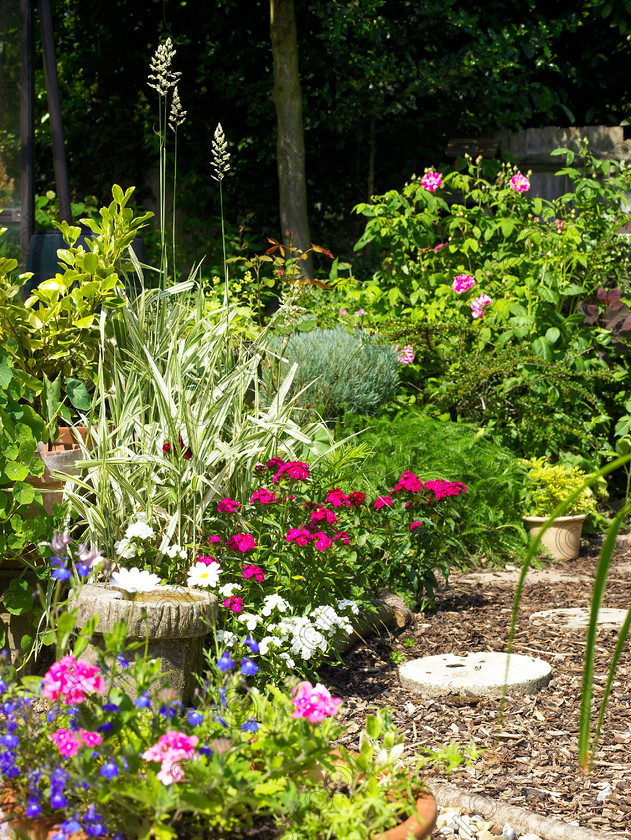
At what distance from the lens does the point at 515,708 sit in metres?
2.54

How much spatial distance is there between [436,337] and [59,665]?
4017 mm

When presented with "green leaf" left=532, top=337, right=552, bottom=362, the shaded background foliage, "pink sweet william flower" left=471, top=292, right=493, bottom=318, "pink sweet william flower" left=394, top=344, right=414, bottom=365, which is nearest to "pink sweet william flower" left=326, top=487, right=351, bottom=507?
"pink sweet william flower" left=394, top=344, right=414, bottom=365

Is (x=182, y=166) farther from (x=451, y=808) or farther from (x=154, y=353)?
(x=451, y=808)

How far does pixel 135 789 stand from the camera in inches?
47.7

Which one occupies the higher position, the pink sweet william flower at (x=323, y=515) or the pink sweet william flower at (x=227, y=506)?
the pink sweet william flower at (x=227, y=506)

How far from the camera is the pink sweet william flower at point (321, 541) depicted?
258cm

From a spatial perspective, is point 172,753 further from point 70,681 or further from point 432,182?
point 432,182

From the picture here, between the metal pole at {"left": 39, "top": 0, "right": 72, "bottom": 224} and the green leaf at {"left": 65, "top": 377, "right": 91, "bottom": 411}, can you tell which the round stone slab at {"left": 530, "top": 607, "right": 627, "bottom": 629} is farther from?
the metal pole at {"left": 39, "top": 0, "right": 72, "bottom": 224}

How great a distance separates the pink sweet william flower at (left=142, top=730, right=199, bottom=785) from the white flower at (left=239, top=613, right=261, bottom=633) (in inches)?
42.7

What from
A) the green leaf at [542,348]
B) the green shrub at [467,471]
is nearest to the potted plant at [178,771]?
the green shrub at [467,471]

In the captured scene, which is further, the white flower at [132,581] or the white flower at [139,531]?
the white flower at [139,531]

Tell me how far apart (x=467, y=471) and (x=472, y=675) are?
155cm

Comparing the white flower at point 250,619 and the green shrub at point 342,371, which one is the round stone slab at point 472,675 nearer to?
the white flower at point 250,619

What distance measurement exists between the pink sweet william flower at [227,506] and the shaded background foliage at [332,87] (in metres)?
5.00
